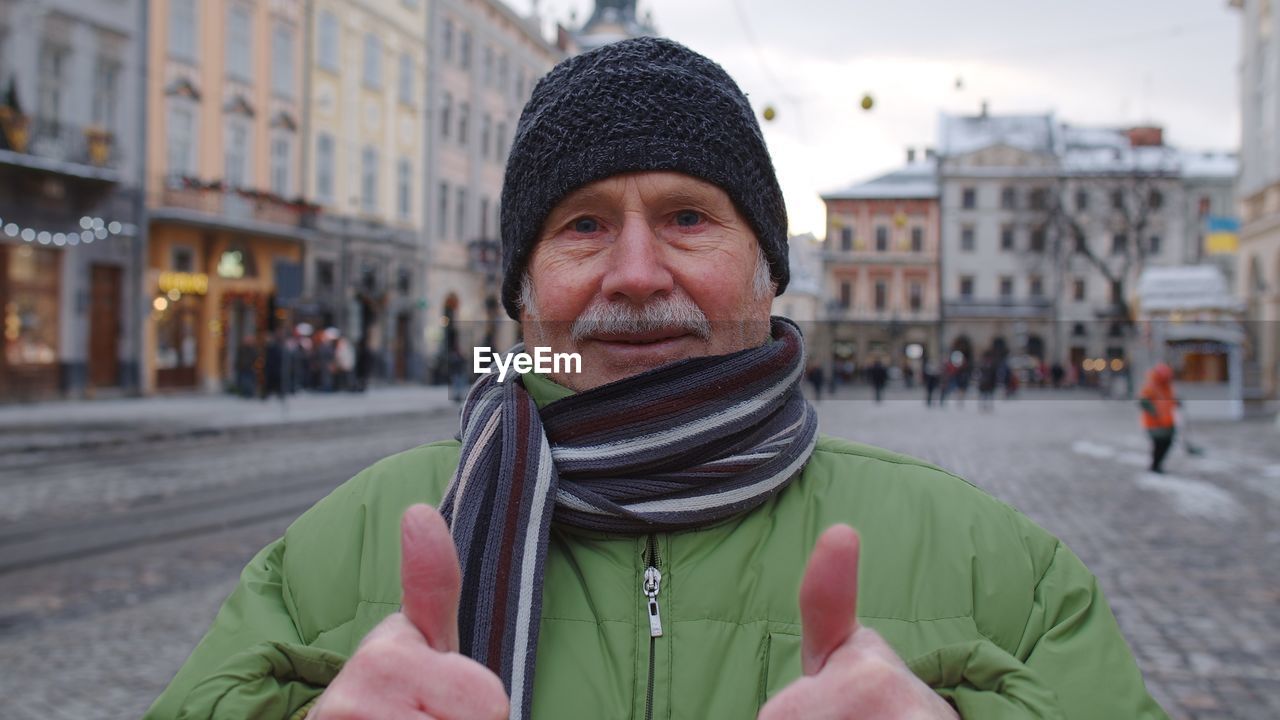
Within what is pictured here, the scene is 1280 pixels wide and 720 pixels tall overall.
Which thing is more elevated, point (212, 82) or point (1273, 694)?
point (212, 82)

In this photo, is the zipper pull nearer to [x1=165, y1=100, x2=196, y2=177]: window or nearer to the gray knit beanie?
the gray knit beanie

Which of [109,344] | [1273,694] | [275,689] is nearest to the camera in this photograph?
[275,689]

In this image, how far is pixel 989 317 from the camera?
68688 mm

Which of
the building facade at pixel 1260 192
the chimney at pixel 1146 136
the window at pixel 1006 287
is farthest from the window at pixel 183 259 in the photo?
the chimney at pixel 1146 136

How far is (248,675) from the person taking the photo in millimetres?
1438

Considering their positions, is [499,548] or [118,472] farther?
[118,472]

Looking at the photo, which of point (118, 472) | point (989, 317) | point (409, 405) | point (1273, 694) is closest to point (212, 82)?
point (409, 405)

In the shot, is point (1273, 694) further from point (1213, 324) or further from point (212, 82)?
point (212, 82)

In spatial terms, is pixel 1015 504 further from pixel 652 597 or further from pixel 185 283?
pixel 185 283

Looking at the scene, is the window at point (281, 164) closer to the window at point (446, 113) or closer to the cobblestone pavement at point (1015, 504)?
the window at point (446, 113)

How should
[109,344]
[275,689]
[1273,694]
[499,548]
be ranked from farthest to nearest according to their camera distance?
[109,344], [1273,694], [499,548], [275,689]

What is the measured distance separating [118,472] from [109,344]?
14909mm

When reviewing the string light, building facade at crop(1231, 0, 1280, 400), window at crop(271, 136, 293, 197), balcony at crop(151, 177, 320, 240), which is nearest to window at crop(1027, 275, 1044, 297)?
building facade at crop(1231, 0, 1280, 400)

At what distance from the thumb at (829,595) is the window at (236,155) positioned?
100ft
